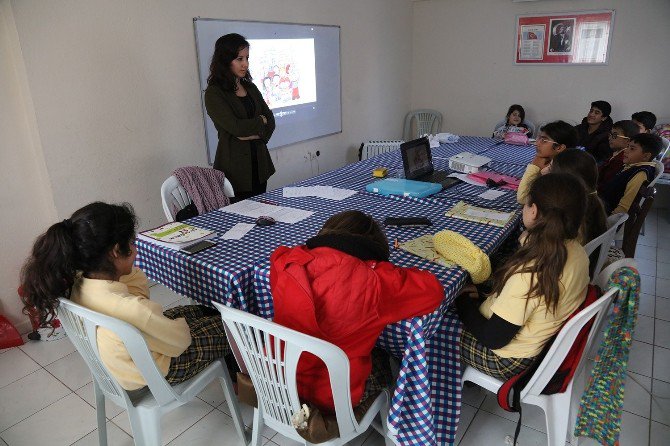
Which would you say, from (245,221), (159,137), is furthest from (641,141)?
(159,137)

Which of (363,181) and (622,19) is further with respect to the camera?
(622,19)

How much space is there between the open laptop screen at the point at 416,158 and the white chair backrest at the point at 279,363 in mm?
1512

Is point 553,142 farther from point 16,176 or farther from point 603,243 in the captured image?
point 16,176

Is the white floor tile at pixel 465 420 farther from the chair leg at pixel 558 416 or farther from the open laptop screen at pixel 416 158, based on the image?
the open laptop screen at pixel 416 158

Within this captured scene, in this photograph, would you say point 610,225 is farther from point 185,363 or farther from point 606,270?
point 185,363

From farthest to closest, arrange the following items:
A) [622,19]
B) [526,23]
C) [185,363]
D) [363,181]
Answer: [526,23], [622,19], [363,181], [185,363]

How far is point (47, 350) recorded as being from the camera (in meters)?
2.46

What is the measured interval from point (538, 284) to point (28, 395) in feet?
7.41

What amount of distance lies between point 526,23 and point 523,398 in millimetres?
4529

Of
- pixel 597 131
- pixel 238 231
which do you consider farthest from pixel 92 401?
pixel 597 131

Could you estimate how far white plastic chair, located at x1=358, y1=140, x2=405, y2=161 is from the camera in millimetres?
4750

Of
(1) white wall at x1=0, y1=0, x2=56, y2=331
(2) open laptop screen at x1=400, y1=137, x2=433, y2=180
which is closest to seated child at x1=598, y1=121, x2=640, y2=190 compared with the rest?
(2) open laptop screen at x1=400, y1=137, x2=433, y2=180

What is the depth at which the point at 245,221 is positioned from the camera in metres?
2.09

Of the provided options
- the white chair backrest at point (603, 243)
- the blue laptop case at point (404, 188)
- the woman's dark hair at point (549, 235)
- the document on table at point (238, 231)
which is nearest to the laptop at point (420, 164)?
the blue laptop case at point (404, 188)
